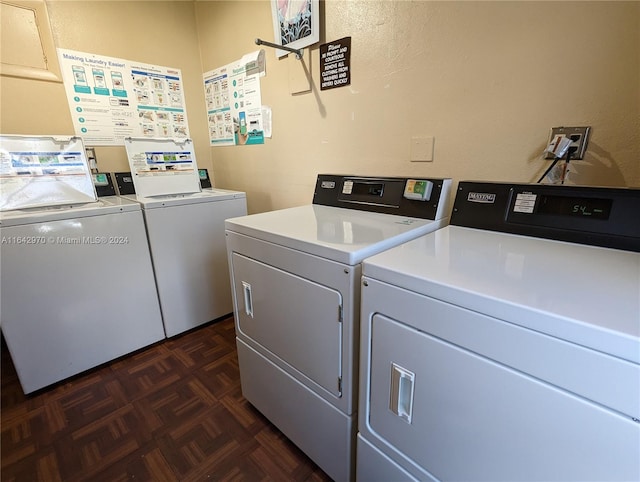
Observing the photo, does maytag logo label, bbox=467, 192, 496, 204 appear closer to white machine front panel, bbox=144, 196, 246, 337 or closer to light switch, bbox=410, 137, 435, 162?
light switch, bbox=410, 137, 435, 162

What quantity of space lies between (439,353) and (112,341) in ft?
6.16

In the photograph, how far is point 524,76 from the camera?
113 centimetres

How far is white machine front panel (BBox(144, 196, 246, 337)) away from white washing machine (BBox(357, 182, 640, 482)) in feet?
4.88

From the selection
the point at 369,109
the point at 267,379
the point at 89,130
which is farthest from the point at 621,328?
the point at 89,130

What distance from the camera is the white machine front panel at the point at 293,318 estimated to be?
961 mm

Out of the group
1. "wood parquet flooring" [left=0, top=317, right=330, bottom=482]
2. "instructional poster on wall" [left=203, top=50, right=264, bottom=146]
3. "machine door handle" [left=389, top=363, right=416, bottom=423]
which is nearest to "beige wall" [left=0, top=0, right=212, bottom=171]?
"instructional poster on wall" [left=203, top=50, right=264, bottom=146]

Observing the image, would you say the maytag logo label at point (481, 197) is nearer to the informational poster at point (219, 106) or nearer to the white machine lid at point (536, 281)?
the white machine lid at point (536, 281)

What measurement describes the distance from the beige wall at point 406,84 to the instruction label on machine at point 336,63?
0.13 ft

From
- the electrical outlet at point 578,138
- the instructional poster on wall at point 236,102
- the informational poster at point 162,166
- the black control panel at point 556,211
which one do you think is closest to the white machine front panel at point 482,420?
the black control panel at point 556,211

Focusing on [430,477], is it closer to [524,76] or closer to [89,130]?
[524,76]

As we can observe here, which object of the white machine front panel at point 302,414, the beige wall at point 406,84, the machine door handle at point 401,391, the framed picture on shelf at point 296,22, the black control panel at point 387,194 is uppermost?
the framed picture on shelf at point 296,22

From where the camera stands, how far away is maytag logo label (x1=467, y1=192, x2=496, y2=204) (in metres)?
1.10

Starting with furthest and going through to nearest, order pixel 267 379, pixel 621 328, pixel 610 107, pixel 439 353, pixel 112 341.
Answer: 1. pixel 112 341
2. pixel 267 379
3. pixel 610 107
4. pixel 439 353
5. pixel 621 328

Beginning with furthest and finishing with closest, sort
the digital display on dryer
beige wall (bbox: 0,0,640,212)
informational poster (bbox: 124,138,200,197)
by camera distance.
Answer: informational poster (bbox: 124,138,200,197) → beige wall (bbox: 0,0,640,212) → the digital display on dryer
